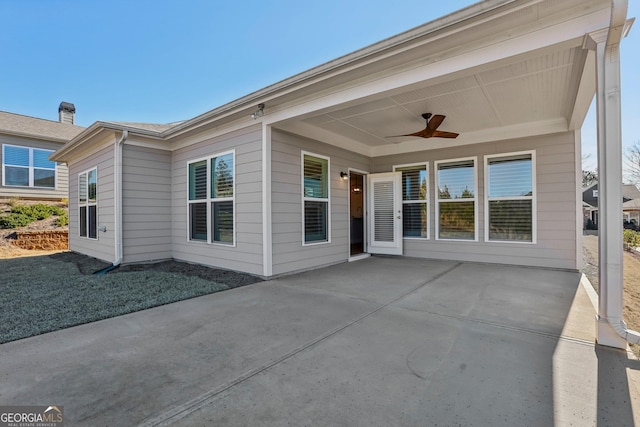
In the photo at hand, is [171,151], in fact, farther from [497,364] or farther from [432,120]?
[497,364]

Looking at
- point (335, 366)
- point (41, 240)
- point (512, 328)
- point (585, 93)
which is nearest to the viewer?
point (335, 366)

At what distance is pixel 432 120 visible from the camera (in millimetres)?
4941

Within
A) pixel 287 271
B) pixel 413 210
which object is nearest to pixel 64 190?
pixel 287 271

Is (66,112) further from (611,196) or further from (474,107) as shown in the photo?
(611,196)

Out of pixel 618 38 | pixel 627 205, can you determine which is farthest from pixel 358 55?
pixel 627 205

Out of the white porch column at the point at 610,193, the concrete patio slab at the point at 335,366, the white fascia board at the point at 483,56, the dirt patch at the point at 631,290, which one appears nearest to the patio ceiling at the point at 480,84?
the white fascia board at the point at 483,56

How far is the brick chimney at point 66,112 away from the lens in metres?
13.2

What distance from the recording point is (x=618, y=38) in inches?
89.4

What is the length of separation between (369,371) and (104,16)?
9112mm

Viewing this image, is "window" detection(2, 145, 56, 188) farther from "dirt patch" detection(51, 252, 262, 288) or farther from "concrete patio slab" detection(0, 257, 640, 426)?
"concrete patio slab" detection(0, 257, 640, 426)

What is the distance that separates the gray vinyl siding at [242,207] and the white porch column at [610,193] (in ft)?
13.1

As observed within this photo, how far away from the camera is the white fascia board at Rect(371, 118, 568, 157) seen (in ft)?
17.4

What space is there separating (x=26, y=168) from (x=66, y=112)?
4.01 m

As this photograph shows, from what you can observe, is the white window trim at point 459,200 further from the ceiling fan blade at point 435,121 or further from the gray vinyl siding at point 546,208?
the ceiling fan blade at point 435,121
